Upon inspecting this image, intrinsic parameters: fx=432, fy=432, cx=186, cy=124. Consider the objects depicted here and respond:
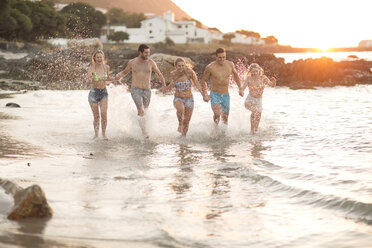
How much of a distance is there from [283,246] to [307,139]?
6101mm

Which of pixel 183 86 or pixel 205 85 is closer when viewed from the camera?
pixel 183 86

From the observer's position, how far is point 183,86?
9094 mm

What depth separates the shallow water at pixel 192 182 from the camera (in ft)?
12.3

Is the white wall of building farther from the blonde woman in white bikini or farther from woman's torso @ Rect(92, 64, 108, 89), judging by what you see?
woman's torso @ Rect(92, 64, 108, 89)

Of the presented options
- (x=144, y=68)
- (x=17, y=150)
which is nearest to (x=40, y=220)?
(x=17, y=150)

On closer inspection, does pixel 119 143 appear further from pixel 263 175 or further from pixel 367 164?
pixel 367 164

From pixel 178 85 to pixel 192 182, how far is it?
3814mm

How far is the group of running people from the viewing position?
8.92m

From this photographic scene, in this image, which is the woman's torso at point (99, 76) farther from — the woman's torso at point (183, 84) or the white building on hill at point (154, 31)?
the white building on hill at point (154, 31)

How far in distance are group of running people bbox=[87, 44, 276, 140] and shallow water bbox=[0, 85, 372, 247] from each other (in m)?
0.50

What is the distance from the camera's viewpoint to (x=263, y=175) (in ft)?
19.4

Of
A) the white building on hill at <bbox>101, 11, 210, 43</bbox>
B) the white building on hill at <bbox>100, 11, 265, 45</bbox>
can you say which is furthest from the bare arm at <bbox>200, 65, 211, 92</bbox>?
the white building on hill at <bbox>101, 11, 210, 43</bbox>

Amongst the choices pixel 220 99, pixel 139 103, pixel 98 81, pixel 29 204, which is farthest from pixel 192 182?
pixel 220 99

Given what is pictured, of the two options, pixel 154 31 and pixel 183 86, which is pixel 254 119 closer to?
pixel 183 86
